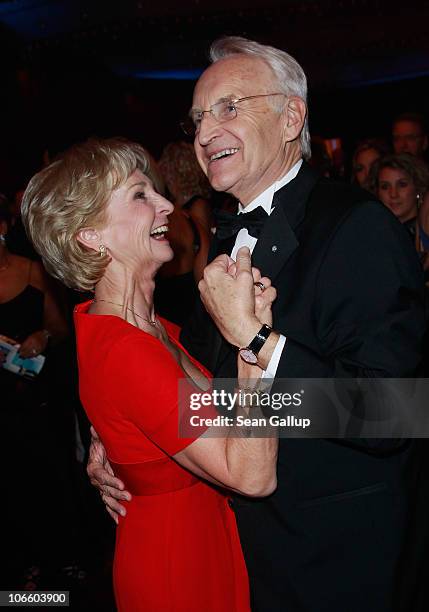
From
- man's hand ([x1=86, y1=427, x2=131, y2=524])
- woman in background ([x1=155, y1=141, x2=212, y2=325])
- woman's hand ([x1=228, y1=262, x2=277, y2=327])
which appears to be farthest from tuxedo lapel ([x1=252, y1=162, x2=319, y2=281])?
woman in background ([x1=155, y1=141, x2=212, y2=325])

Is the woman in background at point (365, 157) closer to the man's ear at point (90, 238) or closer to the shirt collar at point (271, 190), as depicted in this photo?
the shirt collar at point (271, 190)

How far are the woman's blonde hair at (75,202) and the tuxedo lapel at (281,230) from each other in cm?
47

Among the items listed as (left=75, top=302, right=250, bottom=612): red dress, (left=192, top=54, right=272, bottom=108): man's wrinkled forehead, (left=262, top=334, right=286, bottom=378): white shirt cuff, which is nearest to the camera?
(left=262, top=334, right=286, bottom=378): white shirt cuff

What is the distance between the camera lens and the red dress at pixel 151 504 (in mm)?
1526

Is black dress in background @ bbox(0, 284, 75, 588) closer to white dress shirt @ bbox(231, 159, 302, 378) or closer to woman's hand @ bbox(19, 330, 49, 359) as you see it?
woman's hand @ bbox(19, 330, 49, 359)

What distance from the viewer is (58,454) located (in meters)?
3.78

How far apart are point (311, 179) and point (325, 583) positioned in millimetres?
1082

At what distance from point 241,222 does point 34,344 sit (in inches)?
77.7

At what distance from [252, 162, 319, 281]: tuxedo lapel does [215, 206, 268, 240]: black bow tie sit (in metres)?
0.07

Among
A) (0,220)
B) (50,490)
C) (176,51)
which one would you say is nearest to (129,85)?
(176,51)

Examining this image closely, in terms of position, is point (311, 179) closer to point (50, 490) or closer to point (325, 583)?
point (325, 583)

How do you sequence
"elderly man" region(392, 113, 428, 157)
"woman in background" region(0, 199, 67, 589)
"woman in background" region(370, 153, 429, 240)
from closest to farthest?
"woman in background" region(0, 199, 67, 589), "woman in background" region(370, 153, 429, 240), "elderly man" region(392, 113, 428, 157)

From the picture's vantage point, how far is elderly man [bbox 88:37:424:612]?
1.40m

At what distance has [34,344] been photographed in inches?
133
